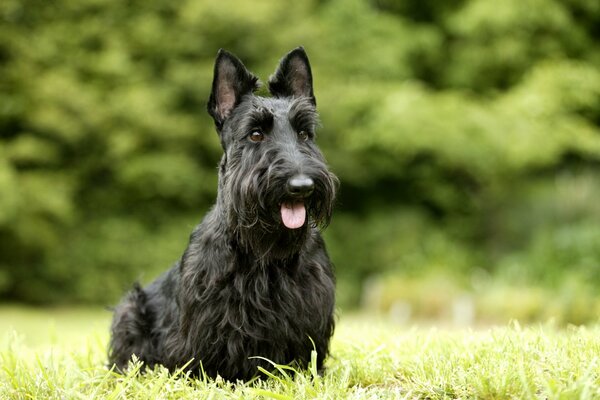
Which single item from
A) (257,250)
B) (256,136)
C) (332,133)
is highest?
(332,133)

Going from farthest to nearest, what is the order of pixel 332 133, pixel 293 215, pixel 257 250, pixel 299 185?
1. pixel 332 133
2. pixel 257 250
3. pixel 293 215
4. pixel 299 185

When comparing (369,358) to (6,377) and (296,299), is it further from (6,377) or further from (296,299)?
(6,377)

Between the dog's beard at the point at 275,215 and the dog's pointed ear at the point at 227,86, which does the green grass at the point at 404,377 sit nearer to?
the dog's beard at the point at 275,215

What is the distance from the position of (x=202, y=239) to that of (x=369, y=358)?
1.18m

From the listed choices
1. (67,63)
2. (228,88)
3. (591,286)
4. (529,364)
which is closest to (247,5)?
(67,63)

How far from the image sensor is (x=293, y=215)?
10.7ft

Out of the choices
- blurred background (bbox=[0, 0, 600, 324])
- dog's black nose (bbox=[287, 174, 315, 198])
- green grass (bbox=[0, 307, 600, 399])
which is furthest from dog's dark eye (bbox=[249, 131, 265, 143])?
blurred background (bbox=[0, 0, 600, 324])

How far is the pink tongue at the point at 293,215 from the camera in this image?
3.25 m

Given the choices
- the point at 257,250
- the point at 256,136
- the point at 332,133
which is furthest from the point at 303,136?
the point at 332,133

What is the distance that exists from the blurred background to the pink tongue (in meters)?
8.06

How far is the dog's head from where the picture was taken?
3.21 meters

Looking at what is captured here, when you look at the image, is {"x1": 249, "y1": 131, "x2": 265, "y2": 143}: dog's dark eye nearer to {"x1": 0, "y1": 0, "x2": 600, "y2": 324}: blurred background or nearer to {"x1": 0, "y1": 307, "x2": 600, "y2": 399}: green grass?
{"x1": 0, "y1": 307, "x2": 600, "y2": 399}: green grass

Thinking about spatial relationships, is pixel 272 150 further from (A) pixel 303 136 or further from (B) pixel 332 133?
(B) pixel 332 133

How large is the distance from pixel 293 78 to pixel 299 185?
0.95 m
